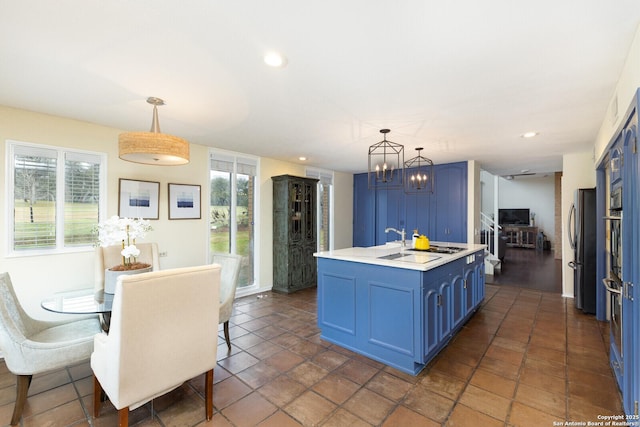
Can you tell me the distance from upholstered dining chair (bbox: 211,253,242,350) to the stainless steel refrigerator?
4570 mm

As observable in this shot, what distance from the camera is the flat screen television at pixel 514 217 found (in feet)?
35.1

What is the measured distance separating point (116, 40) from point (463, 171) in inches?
217

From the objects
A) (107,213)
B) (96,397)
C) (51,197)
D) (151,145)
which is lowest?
(96,397)

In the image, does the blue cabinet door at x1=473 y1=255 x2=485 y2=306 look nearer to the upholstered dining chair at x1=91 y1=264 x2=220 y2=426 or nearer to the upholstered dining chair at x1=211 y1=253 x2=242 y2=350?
the upholstered dining chair at x1=211 y1=253 x2=242 y2=350

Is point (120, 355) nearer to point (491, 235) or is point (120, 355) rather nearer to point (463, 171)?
point (463, 171)

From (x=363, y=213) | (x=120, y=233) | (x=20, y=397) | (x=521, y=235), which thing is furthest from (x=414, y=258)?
(x=521, y=235)

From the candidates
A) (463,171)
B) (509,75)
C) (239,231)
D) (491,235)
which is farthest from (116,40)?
(491,235)

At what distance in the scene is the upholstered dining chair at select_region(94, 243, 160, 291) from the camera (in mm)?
2754

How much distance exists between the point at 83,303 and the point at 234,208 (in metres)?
2.73

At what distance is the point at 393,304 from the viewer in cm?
260

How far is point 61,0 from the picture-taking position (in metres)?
1.40

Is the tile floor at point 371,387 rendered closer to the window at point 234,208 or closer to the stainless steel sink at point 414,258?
the stainless steel sink at point 414,258

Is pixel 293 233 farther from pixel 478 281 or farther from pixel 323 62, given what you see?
pixel 323 62

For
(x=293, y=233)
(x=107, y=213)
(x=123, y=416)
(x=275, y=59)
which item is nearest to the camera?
(x=123, y=416)
